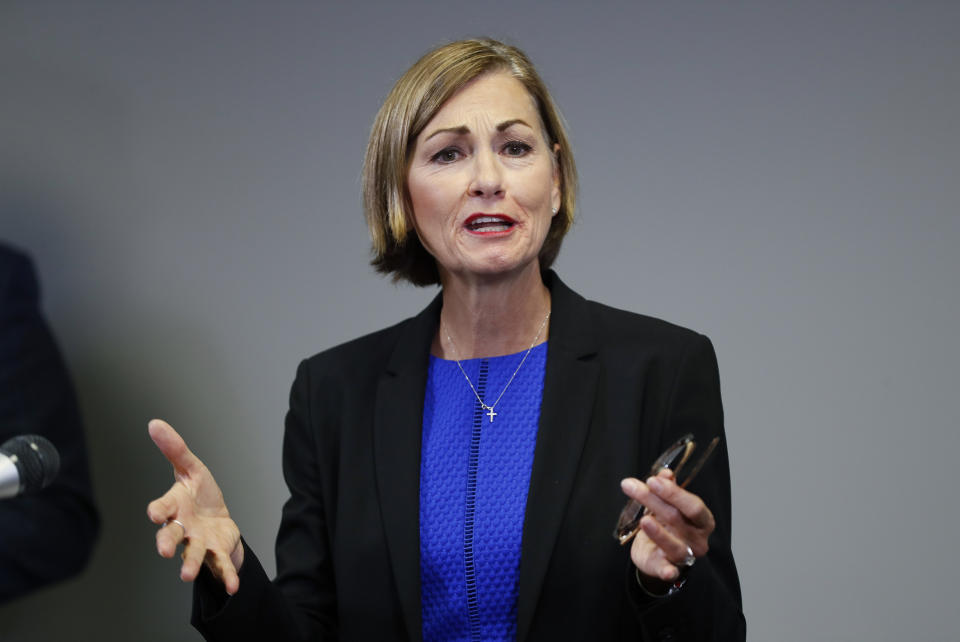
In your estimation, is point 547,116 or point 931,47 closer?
point 547,116

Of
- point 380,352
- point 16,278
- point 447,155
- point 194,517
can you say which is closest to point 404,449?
point 380,352

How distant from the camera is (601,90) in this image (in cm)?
273

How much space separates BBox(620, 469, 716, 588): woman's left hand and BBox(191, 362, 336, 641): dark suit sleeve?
57cm

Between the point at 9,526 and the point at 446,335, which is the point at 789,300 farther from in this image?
the point at 9,526

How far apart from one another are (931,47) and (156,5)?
7.03 ft

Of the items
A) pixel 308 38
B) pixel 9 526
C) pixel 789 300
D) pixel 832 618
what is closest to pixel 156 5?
pixel 308 38

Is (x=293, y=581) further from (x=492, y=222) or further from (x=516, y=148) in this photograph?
(x=516, y=148)

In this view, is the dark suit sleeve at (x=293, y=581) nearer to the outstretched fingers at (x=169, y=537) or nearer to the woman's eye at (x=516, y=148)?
the outstretched fingers at (x=169, y=537)

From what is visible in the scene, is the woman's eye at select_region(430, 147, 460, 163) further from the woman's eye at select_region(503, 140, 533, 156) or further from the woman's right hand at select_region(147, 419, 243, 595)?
the woman's right hand at select_region(147, 419, 243, 595)

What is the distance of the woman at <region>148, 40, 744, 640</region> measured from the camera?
148cm

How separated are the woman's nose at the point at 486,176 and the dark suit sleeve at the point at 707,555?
0.41 m

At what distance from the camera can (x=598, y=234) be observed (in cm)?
270

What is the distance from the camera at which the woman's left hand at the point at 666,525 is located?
3.99 ft

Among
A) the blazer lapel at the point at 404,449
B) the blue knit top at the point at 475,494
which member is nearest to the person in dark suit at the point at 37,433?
the blazer lapel at the point at 404,449
